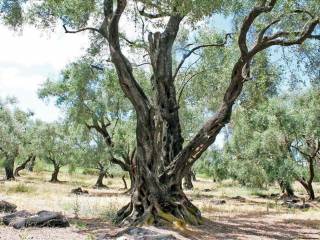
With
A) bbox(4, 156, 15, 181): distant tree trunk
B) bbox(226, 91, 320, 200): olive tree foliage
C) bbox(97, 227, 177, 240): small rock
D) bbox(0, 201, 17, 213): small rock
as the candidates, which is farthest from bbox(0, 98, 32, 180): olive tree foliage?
bbox(97, 227, 177, 240): small rock

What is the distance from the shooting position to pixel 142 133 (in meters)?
13.5

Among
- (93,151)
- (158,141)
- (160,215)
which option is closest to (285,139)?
(93,151)

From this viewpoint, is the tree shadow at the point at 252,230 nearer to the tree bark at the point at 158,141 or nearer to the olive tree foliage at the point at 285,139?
the tree bark at the point at 158,141

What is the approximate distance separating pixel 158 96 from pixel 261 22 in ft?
13.3

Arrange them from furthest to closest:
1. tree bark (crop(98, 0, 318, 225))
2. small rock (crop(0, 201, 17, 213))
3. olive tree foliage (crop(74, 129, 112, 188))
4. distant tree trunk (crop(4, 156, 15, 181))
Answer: distant tree trunk (crop(4, 156, 15, 181)) < olive tree foliage (crop(74, 129, 112, 188)) < small rock (crop(0, 201, 17, 213)) < tree bark (crop(98, 0, 318, 225))

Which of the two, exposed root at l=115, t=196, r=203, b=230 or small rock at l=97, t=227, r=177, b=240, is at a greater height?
exposed root at l=115, t=196, r=203, b=230

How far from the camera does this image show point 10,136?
40781 millimetres

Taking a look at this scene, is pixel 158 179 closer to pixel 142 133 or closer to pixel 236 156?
pixel 142 133

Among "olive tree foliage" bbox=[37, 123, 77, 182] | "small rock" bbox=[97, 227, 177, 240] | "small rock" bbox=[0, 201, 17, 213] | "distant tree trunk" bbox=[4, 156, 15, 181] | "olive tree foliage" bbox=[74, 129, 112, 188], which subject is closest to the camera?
"small rock" bbox=[97, 227, 177, 240]

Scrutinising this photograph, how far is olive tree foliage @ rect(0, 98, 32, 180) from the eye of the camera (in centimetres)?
3991

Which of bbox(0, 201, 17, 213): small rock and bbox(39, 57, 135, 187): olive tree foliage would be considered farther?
bbox(39, 57, 135, 187): olive tree foliage

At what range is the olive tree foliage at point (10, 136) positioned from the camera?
3991 cm

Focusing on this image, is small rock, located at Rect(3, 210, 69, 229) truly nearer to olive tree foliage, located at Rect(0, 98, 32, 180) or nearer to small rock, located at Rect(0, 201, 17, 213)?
small rock, located at Rect(0, 201, 17, 213)

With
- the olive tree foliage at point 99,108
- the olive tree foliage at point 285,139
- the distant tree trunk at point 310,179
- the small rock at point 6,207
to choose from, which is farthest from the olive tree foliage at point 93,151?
the small rock at point 6,207
